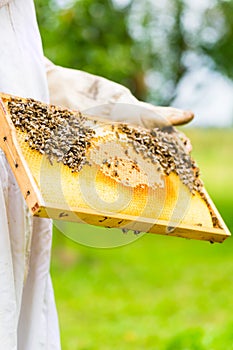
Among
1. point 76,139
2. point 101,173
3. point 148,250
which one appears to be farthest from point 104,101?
point 148,250

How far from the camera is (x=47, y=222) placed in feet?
9.38

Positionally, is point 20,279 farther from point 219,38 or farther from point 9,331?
point 219,38

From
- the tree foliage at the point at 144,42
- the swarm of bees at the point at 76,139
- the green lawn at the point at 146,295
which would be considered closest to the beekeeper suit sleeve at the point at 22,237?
the swarm of bees at the point at 76,139

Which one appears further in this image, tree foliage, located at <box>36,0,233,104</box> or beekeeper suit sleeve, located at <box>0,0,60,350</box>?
tree foliage, located at <box>36,0,233,104</box>

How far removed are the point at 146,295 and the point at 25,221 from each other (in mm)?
7687

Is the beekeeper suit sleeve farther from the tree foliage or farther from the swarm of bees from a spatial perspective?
the tree foliage

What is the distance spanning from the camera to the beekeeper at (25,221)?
8.39ft

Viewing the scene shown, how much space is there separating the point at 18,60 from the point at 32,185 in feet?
2.47

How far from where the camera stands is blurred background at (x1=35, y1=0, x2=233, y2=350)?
802 cm

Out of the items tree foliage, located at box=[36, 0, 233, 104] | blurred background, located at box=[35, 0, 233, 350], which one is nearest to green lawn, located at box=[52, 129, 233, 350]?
blurred background, located at box=[35, 0, 233, 350]

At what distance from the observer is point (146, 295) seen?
33.5ft

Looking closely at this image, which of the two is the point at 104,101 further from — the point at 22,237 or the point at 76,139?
the point at 22,237

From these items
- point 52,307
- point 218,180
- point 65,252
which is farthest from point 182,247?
point 52,307

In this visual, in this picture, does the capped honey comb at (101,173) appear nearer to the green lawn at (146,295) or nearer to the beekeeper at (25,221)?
the beekeeper at (25,221)
